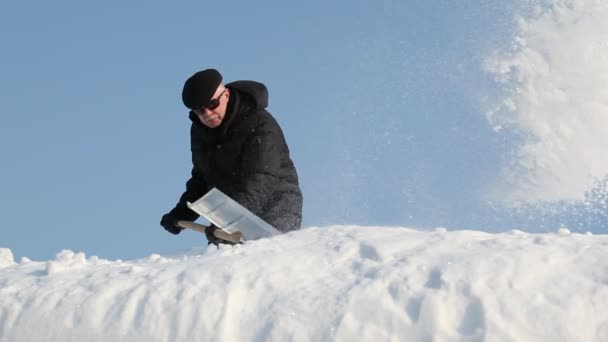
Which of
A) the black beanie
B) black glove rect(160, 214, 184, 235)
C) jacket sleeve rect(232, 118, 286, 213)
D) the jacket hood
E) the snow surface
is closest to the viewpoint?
the snow surface

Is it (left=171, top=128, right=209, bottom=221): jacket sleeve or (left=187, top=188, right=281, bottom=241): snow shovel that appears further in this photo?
(left=171, top=128, right=209, bottom=221): jacket sleeve

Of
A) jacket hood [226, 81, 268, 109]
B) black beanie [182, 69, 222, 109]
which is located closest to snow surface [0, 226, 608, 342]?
black beanie [182, 69, 222, 109]

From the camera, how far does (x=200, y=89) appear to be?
245 inches

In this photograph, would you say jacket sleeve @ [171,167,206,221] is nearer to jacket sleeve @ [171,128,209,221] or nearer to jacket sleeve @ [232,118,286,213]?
jacket sleeve @ [171,128,209,221]

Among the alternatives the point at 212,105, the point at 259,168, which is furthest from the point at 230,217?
the point at 212,105

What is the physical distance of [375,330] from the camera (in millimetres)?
3242

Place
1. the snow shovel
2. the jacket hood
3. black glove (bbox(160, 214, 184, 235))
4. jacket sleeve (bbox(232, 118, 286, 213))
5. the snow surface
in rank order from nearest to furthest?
the snow surface, the snow shovel, jacket sleeve (bbox(232, 118, 286, 213)), the jacket hood, black glove (bbox(160, 214, 184, 235))

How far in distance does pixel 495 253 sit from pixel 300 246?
3.11 ft

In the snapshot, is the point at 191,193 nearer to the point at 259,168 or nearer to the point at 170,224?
the point at 170,224

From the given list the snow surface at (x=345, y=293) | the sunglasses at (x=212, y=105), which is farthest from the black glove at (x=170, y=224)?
the snow surface at (x=345, y=293)

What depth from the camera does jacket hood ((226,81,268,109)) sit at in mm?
6395

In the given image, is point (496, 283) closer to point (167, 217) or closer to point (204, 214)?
point (204, 214)

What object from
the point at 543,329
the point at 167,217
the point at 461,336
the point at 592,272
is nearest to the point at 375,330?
the point at 461,336

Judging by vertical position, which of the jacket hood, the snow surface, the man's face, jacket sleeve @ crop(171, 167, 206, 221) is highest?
the jacket hood
